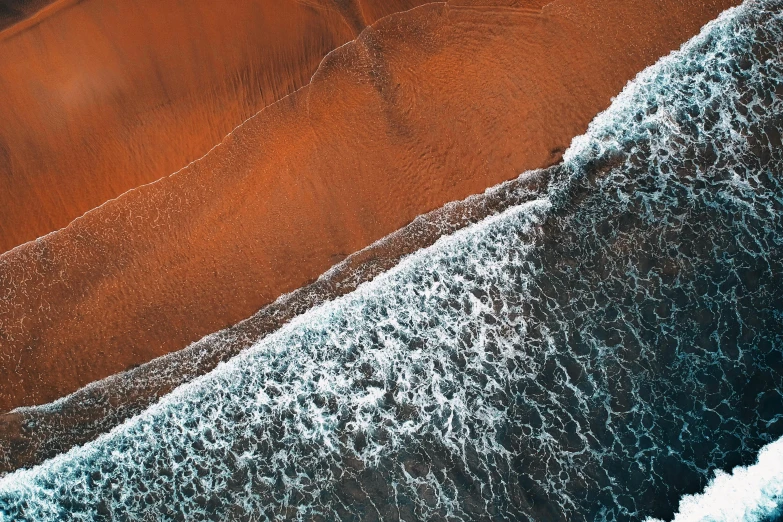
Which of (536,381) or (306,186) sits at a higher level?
(306,186)

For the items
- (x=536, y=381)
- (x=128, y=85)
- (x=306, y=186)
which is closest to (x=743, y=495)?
(x=536, y=381)

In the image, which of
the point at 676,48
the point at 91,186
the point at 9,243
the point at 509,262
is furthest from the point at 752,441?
the point at 9,243

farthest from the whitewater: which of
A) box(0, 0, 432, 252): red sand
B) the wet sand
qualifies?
box(0, 0, 432, 252): red sand

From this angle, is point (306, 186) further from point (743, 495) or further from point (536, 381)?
point (743, 495)

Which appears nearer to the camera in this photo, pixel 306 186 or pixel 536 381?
pixel 536 381

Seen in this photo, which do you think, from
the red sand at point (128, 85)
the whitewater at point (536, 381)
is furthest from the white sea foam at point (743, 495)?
the red sand at point (128, 85)

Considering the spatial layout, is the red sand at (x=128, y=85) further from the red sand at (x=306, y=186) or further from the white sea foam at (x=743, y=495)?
the white sea foam at (x=743, y=495)
